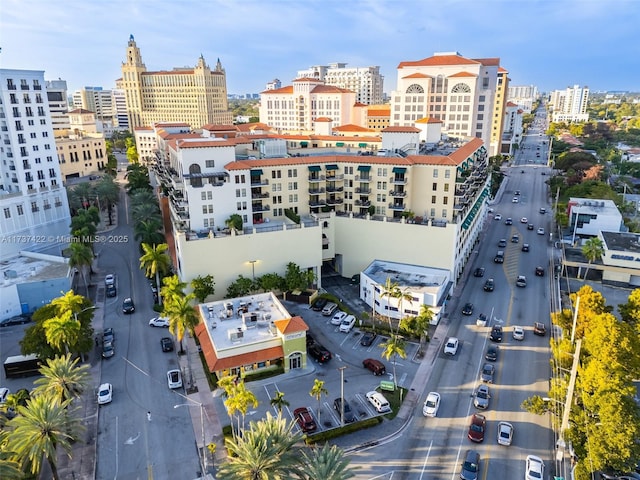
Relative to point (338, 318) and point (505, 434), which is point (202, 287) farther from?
point (505, 434)

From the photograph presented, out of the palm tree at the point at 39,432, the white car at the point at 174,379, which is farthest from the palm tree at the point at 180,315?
A: the palm tree at the point at 39,432

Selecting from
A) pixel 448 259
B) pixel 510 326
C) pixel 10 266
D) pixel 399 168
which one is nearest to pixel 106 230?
pixel 10 266

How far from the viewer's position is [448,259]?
69.4 m

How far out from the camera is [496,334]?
56.2 m

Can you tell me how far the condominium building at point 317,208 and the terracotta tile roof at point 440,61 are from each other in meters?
69.0

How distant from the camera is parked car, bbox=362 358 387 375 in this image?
49469mm

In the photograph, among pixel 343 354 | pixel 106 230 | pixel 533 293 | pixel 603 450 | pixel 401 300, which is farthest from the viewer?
pixel 106 230

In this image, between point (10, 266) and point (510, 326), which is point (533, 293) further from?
point (10, 266)

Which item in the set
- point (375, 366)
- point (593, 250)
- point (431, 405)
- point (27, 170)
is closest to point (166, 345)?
point (375, 366)

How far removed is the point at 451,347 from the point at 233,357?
85.4 ft

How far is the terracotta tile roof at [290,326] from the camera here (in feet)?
162

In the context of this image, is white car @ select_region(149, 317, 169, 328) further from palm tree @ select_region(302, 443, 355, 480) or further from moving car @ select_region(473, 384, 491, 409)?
moving car @ select_region(473, 384, 491, 409)

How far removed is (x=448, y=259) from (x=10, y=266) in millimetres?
69811

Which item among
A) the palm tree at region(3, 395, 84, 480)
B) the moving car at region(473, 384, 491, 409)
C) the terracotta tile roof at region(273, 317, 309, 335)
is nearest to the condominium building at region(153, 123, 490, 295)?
the terracotta tile roof at region(273, 317, 309, 335)
